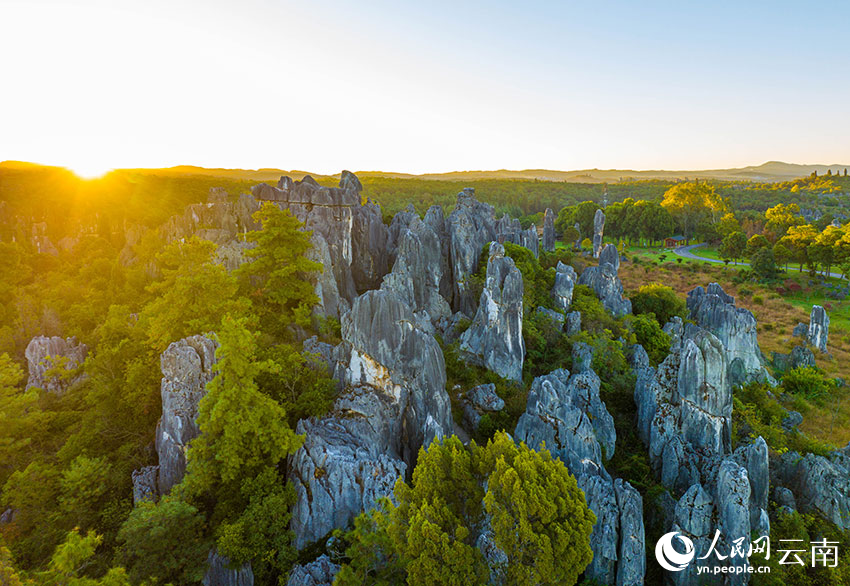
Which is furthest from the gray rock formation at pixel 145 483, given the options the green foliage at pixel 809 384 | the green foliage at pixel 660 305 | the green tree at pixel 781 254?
the green tree at pixel 781 254

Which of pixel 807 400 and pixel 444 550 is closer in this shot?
pixel 444 550

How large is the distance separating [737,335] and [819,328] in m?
11.8

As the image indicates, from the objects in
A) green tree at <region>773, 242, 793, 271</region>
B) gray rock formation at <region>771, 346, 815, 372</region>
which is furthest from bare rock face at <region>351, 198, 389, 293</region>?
green tree at <region>773, 242, 793, 271</region>

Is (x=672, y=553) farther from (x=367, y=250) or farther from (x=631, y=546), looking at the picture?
(x=367, y=250)

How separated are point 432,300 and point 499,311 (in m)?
7.60

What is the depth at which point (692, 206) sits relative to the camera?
9181 cm

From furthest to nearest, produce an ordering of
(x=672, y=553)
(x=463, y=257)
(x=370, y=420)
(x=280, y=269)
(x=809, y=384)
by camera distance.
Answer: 1. (x=463, y=257)
2. (x=809, y=384)
3. (x=280, y=269)
4. (x=370, y=420)
5. (x=672, y=553)

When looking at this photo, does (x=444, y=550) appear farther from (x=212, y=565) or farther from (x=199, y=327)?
(x=199, y=327)

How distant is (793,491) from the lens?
17000 mm

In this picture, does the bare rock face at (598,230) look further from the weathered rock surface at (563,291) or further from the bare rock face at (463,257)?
the bare rock face at (463,257)

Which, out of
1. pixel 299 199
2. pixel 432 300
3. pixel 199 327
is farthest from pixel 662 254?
pixel 199 327

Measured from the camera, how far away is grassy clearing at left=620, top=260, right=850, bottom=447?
26.0 meters

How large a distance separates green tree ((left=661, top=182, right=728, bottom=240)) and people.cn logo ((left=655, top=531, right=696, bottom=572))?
94.7m

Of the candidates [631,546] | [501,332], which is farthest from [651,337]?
[631,546]
